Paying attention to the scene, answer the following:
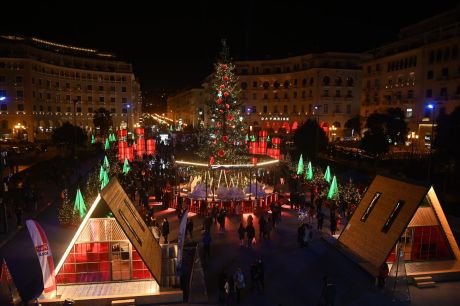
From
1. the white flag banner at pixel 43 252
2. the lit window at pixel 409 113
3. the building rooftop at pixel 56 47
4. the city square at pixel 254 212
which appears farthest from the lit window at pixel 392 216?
the building rooftop at pixel 56 47

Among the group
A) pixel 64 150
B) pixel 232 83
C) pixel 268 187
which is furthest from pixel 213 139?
pixel 64 150

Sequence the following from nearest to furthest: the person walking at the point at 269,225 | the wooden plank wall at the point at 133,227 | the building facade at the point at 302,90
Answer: the wooden plank wall at the point at 133,227, the person walking at the point at 269,225, the building facade at the point at 302,90

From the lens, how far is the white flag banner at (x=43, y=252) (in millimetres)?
11555

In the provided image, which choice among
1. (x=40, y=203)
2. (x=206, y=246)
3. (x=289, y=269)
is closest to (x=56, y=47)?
(x=40, y=203)

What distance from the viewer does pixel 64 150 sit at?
5062 centimetres

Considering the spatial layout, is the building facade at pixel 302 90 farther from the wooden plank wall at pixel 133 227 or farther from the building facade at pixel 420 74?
the wooden plank wall at pixel 133 227

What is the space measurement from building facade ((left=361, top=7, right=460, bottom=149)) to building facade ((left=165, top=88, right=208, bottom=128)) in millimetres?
39994

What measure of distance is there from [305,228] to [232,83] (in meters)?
12.4

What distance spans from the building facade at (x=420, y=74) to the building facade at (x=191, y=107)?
3999 centimetres

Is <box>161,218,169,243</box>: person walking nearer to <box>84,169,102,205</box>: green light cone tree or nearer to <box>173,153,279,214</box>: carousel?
<box>173,153,279,214</box>: carousel

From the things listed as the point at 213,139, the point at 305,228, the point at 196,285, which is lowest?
the point at 196,285

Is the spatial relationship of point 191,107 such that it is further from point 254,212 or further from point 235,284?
point 235,284

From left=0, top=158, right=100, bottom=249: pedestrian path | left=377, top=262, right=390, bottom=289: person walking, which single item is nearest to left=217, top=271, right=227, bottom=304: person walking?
left=377, top=262, right=390, bottom=289: person walking

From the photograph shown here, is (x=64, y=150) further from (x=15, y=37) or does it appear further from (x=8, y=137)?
(x=15, y=37)
